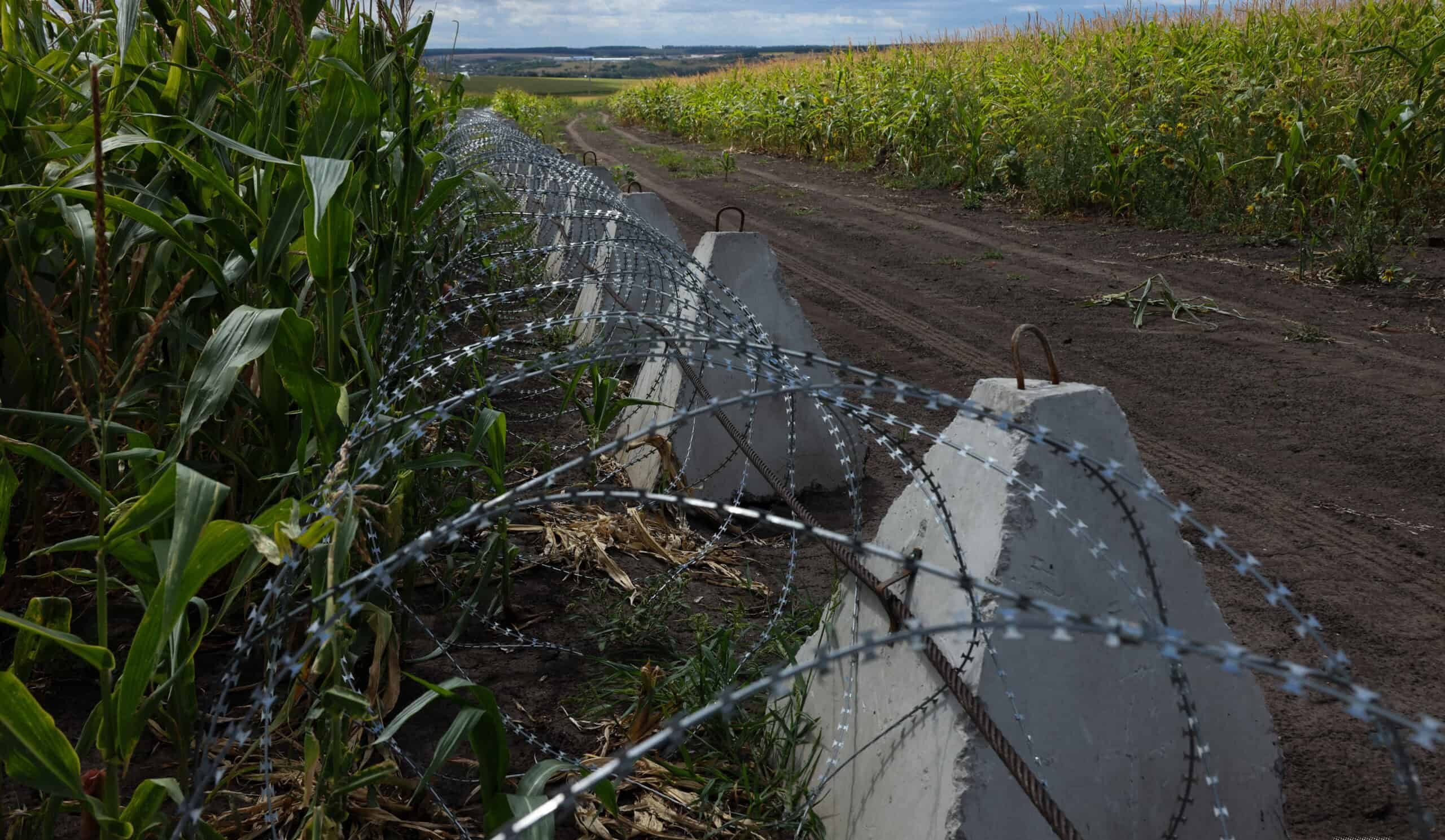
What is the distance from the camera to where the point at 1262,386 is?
189 inches

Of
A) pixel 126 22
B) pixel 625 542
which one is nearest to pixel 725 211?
pixel 625 542

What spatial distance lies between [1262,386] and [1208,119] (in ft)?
18.5

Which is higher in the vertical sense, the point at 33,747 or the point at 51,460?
the point at 51,460

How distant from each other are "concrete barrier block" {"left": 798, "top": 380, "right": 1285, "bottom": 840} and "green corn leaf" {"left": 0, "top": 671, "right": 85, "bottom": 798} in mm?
1254

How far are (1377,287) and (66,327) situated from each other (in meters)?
6.98

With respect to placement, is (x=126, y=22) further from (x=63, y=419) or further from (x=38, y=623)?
(x=38, y=623)

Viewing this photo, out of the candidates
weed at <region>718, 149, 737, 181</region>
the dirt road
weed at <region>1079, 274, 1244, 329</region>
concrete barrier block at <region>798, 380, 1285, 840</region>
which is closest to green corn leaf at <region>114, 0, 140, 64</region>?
concrete barrier block at <region>798, 380, 1285, 840</region>

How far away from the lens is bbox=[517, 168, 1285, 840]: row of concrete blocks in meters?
1.69

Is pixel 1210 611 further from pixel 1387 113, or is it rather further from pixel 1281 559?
pixel 1387 113

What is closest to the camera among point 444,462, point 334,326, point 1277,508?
point 334,326

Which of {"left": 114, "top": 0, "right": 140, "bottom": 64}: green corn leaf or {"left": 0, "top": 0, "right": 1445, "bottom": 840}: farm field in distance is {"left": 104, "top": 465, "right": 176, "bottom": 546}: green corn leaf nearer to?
{"left": 0, "top": 0, "right": 1445, "bottom": 840}: farm field in distance

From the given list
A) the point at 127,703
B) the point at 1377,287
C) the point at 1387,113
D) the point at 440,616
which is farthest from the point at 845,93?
the point at 127,703

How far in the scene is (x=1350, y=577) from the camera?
10.0 ft

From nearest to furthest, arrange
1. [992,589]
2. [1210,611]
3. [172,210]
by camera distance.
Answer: [992,589], [1210,611], [172,210]
